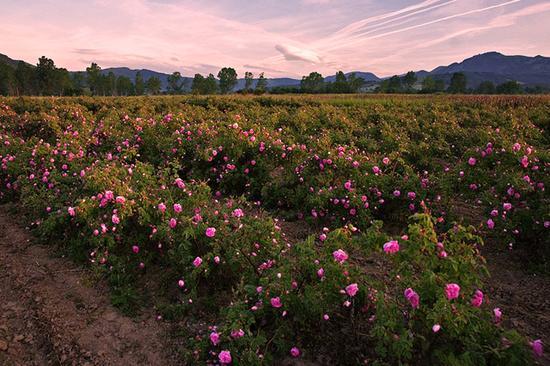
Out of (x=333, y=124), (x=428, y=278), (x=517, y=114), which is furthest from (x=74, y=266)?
(x=517, y=114)

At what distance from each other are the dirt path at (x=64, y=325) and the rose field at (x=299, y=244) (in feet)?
0.51

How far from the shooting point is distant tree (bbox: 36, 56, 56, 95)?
73.4m

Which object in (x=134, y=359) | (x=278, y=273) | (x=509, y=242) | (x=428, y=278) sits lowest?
(x=134, y=359)

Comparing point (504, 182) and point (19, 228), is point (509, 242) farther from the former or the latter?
point (19, 228)

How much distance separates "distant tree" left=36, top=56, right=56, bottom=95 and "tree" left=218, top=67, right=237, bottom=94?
44.7 metres

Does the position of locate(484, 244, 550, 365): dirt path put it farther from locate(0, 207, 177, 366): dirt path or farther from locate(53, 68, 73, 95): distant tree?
locate(53, 68, 73, 95): distant tree

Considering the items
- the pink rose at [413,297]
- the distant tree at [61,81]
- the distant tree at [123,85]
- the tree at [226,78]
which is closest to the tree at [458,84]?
the tree at [226,78]

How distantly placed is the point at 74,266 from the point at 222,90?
108518mm

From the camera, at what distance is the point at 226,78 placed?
106 m

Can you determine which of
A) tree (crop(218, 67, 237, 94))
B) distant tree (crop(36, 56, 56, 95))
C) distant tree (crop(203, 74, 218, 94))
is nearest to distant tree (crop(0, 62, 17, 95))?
distant tree (crop(36, 56, 56, 95))

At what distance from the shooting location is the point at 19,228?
552 centimetres

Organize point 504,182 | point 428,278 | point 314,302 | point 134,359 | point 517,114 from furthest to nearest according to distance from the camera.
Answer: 1. point 517,114
2. point 504,182
3. point 134,359
4. point 314,302
5. point 428,278

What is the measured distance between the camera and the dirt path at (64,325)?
3092 millimetres

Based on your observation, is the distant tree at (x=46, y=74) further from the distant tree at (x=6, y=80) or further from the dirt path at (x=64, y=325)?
the dirt path at (x=64, y=325)
